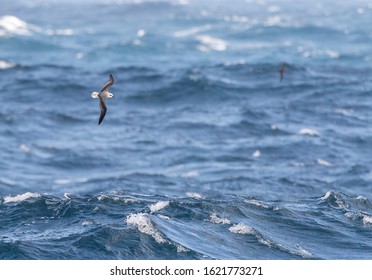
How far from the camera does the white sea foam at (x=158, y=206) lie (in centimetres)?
3292

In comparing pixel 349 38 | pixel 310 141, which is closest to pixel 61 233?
pixel 310 141

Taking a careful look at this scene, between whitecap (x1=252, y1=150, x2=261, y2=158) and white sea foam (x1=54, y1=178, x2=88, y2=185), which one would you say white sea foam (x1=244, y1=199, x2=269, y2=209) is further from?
whitecap (x1=252, y1=150, x2=261, y2=158)

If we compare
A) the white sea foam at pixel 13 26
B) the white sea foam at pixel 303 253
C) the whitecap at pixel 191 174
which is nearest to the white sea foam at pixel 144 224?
the white sea foam at pixel 303 253

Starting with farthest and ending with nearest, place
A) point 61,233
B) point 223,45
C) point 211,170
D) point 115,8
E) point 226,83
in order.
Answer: point 115,8 → point 223,45 → point 226,83 → point 211,170 → point 61,233

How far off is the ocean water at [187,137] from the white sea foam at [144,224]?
8 centimetres

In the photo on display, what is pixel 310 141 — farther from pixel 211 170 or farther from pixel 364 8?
pixel 364 8

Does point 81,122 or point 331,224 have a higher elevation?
point 331,224

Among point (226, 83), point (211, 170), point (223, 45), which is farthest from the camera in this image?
point (223, 45)

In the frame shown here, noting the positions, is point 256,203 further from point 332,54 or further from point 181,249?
point 332,54

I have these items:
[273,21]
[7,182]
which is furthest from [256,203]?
[273,21]

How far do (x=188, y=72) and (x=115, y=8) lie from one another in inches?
2218

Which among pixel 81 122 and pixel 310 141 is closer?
pixel 310 141

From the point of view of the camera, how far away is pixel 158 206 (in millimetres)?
33344

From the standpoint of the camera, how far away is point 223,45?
97.1m
